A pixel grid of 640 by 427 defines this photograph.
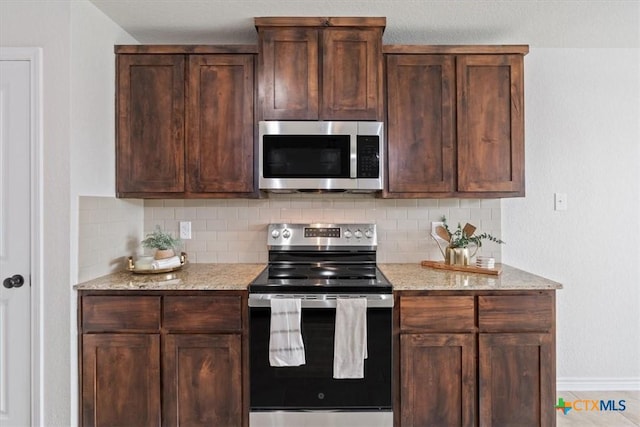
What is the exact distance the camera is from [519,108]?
2.43 meters

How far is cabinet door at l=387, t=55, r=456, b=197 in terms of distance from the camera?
2.44 metres

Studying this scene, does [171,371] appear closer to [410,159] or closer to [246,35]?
[410,159]

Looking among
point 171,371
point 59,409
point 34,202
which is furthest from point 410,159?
point 59,409

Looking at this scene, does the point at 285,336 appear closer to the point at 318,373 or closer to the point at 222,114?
the point at 318,373

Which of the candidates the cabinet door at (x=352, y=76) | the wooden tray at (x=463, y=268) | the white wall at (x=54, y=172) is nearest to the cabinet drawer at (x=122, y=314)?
the white wall at (x=54, y=172)

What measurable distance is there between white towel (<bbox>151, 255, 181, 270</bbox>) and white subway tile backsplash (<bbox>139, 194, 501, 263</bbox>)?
291 mm

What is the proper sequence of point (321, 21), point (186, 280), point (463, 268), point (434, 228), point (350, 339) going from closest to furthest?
point (350, 339)
point (186, 280)
point (321, 21)
point (463, 268)
point (434, 228)

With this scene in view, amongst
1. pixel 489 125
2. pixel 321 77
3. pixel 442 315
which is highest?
pixel 321 77

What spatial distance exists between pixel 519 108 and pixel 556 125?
0.55 m

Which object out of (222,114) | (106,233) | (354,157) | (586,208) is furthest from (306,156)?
(586,208)

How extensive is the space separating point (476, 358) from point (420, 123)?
1.36 metres

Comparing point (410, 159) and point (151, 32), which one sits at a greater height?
point (151, 32)

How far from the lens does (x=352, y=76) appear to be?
2385mm

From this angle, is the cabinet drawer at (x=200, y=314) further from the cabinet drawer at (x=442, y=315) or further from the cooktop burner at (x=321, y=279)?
the cabinet drawer at (x=442, y=315)
